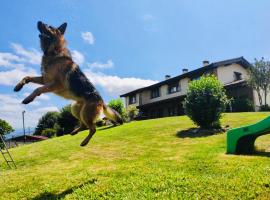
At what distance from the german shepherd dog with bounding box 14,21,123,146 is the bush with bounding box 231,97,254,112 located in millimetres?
32704

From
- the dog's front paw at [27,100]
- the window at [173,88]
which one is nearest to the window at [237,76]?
the window at [173,88]

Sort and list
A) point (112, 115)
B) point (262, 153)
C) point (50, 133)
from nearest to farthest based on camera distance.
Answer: point (112, 115) < point (262, 153) < point (50, 133)

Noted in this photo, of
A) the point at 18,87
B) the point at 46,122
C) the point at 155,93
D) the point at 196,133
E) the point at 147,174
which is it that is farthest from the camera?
the point at 46,122

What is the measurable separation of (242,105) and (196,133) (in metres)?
16.8

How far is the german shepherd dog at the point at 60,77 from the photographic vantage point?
4332 millimetres

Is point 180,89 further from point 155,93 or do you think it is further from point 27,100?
point 27,100

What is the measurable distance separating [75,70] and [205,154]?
9976 mm

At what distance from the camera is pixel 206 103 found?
21312 mm

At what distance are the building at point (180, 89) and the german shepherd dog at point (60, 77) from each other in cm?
3681

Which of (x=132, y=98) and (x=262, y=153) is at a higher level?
(x=132, y=98)

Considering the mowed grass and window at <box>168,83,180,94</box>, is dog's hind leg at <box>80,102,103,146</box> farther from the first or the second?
window at <box>168,83,180,94</box>

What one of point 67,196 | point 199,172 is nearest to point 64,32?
point 67,196

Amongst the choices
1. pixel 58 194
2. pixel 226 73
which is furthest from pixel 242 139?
pixel 226 73

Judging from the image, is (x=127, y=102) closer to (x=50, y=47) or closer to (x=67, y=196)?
(x=67, y=196)
